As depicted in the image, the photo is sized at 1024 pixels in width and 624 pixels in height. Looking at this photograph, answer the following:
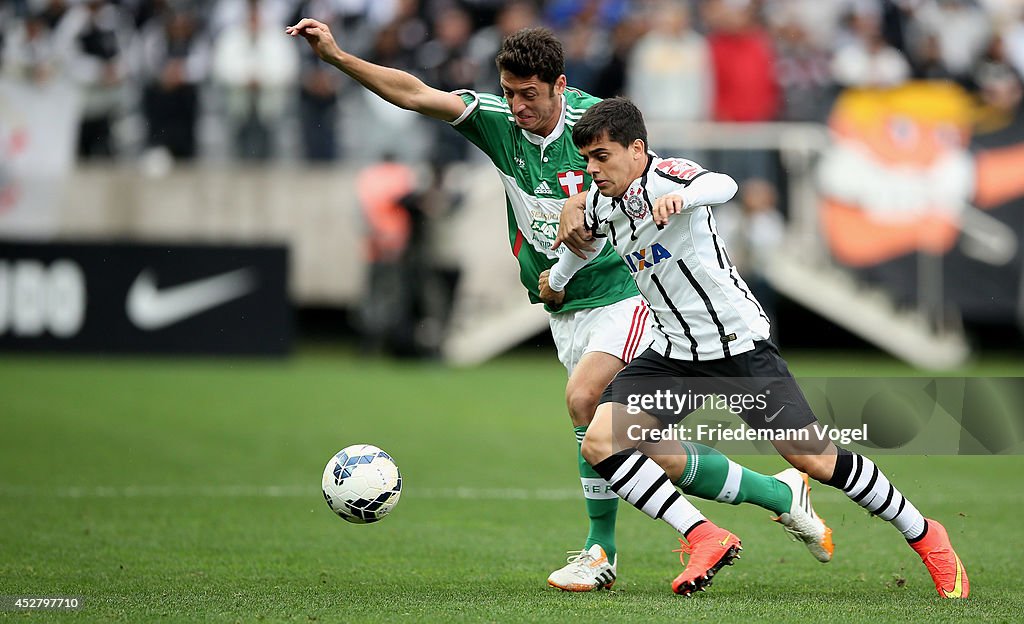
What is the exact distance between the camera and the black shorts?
5.71 meters

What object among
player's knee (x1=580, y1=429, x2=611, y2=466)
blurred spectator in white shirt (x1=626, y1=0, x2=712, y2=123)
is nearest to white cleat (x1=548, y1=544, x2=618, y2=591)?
player's knee (x1=580, y1=429, x2=611, y2=466)

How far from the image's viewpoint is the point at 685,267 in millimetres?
5738

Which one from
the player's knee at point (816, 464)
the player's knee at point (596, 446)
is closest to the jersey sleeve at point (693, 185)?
the player's knee at point (596, 446)

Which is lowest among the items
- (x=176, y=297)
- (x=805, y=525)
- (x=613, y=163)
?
(x=176, y=297)

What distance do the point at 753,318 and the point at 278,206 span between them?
13.4m

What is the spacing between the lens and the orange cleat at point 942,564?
228 inches

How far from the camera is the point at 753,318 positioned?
578 centimetres

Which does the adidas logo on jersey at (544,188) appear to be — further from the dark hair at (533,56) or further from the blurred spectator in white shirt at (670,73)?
the blurred spectator in white shirt at (670,73)

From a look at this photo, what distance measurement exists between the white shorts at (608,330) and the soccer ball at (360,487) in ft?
3.34

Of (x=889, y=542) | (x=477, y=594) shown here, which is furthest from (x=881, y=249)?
(x=477, y=594)

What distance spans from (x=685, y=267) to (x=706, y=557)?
3.90 ft

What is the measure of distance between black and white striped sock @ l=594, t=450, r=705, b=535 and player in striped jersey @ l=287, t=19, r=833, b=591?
202mm

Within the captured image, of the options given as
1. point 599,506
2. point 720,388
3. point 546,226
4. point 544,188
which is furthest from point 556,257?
point 599,506

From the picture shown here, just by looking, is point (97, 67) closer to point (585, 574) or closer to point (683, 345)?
point (585, 574)
